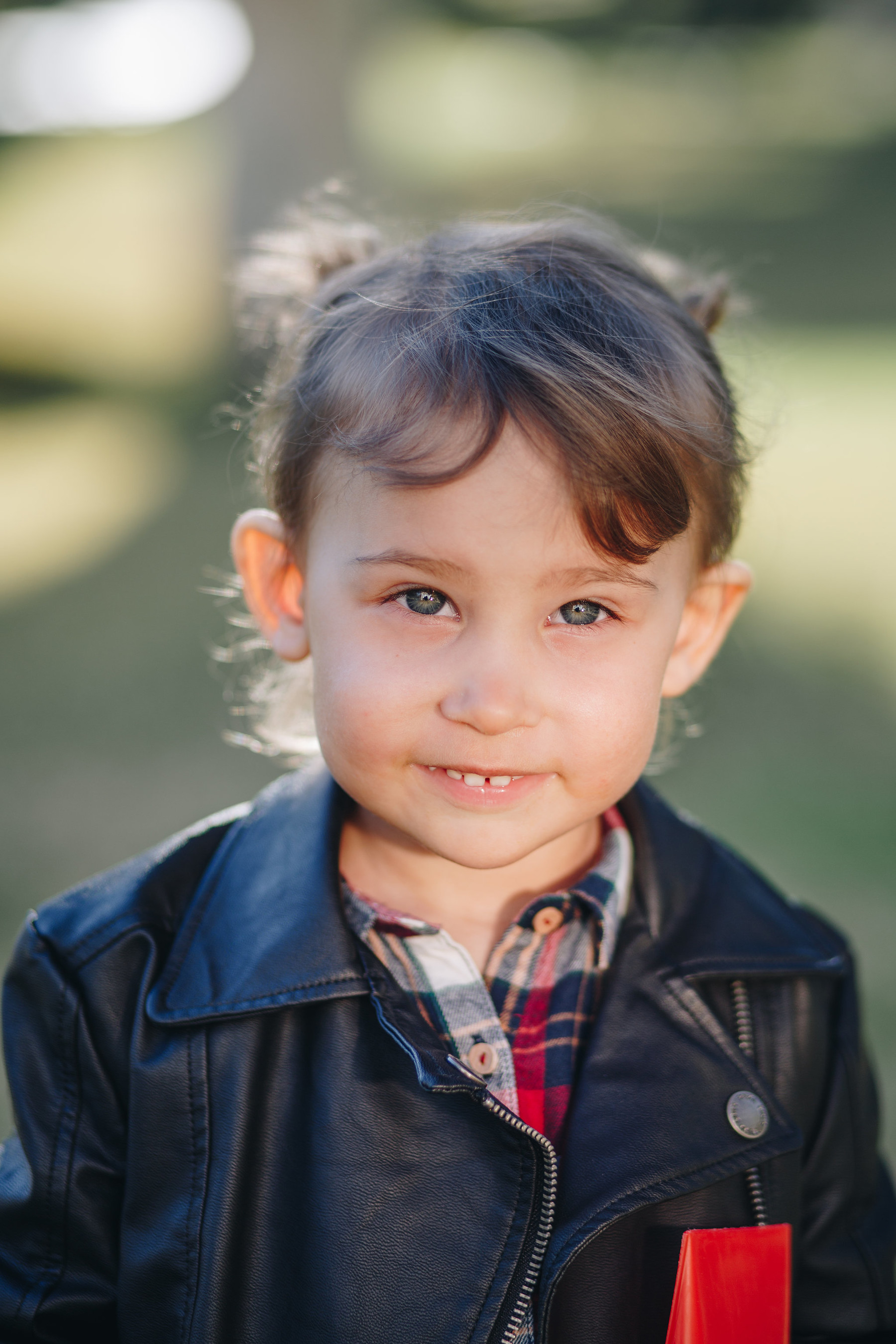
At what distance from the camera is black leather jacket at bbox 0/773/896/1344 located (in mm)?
1169

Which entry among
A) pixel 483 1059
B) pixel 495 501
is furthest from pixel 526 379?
pixel 483 1059

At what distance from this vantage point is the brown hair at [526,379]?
47.4 inches

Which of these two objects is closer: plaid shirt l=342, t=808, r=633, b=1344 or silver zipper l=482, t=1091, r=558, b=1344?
silver zipper l=482, t=1091, r=558, b=1344

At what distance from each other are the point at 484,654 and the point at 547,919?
0.37m

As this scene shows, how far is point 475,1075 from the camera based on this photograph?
3.92 feet

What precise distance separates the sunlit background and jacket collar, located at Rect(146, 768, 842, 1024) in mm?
619

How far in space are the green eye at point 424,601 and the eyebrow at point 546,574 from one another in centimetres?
5

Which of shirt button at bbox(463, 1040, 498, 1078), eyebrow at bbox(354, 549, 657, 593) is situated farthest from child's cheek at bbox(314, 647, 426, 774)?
shirt button at bbox(463, 1040, 498, 1078)

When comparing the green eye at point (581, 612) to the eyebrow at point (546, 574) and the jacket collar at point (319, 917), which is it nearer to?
the eyebrow at point (546, 574)

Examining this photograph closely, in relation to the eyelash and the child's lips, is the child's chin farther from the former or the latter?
the eyelash

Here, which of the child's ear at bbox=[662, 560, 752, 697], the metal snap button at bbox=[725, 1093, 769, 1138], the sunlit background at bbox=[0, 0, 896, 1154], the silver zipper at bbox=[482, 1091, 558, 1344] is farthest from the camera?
the sunlit background at bbox=[0, 0, 896, 1154]

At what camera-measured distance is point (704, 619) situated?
150cm

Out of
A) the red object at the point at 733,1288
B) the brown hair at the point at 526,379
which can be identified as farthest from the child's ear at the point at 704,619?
the red object at the point at 733,1288

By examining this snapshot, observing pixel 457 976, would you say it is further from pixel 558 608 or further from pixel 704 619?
pixel 704 619
